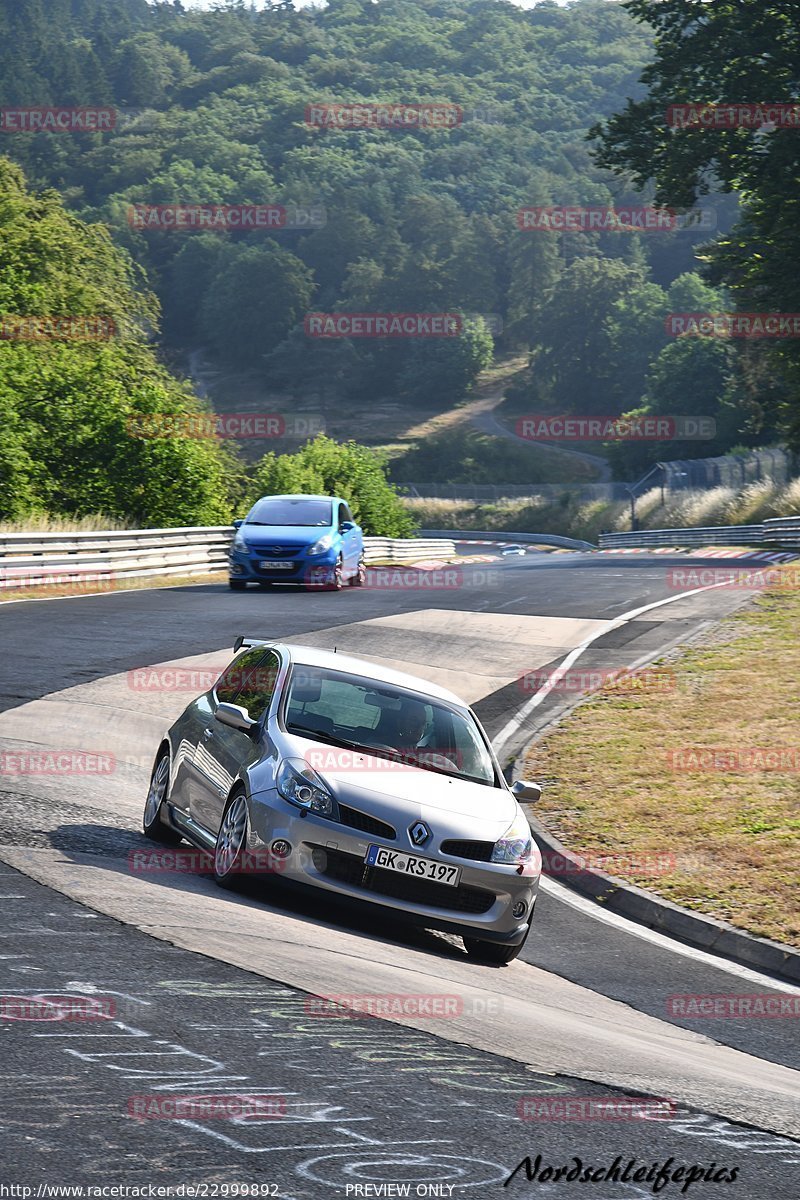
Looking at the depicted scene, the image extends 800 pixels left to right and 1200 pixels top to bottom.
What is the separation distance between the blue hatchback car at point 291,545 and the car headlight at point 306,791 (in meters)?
19.8

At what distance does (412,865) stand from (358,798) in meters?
0.48

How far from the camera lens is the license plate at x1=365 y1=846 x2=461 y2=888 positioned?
7863 mm

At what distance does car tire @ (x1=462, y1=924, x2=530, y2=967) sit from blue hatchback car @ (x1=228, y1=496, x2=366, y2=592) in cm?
1977

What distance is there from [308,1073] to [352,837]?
2986 millimetres

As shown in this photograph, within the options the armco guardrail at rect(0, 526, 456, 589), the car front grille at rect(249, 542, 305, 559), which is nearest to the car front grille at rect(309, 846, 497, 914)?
the armco guardrail at rect(0, 526, 456, 589)

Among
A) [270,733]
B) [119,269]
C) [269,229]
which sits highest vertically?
[269,229]

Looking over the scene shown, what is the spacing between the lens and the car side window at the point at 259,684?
8.96 meters

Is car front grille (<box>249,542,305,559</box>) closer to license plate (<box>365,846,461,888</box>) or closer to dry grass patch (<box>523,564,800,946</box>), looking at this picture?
dry grass patch (<box>523,564,800,946</box>)

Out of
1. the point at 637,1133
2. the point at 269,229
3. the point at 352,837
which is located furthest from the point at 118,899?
the point at 269,229

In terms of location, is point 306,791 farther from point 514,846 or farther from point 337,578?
point 337,578

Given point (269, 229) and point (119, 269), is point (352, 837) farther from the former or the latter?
point (269, 229)

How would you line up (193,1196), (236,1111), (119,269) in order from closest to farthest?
1. (193,1196)
2. (236,1111)
3. (119,269)

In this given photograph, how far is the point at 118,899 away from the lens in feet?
23.9

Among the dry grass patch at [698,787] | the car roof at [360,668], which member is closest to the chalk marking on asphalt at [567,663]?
the dry grass patch at [698,787]
